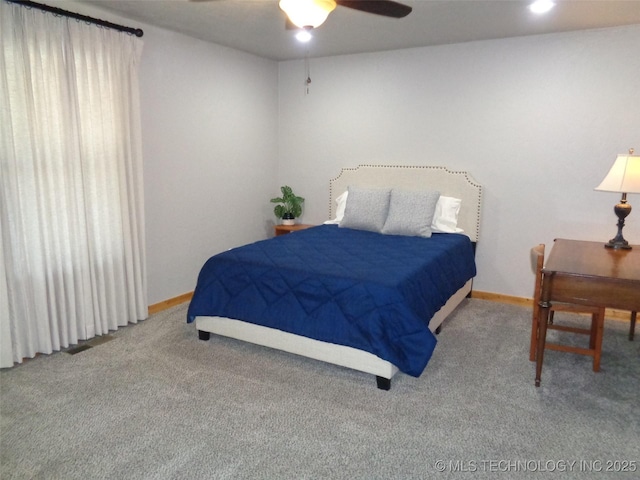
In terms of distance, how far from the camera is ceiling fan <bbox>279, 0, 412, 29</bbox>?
2.18 meters

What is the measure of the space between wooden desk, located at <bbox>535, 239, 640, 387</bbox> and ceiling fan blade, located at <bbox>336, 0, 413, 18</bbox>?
159cm

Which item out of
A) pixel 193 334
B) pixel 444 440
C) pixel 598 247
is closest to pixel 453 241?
pixel 598 247

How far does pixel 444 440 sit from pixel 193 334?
2.00m

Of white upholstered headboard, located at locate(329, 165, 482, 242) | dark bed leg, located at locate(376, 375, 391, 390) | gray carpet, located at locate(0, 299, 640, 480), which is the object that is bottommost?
gray carpet, located at locate(0, 299, 640, 480)

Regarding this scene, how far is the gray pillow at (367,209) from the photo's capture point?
166 inches

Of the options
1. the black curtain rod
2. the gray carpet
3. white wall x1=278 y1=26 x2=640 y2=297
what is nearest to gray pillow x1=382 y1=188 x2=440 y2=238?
white wall x1=278 y1=26 x2=640 y2=297

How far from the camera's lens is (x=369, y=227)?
423 centimetres

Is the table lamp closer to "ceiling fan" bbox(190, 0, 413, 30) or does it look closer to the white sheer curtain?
"ceiling fan" bbox(190, 0, 413, 30)

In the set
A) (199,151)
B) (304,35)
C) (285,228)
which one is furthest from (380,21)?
(285,228)

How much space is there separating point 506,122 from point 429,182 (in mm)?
855

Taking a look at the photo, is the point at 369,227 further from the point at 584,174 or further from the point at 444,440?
the point at 444,440

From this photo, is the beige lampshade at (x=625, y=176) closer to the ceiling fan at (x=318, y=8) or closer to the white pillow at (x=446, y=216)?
the white pillow at (x=446, y=216)

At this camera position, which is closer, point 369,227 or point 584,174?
point 584,174

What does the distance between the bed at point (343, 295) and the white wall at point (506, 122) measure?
2.18 feet
